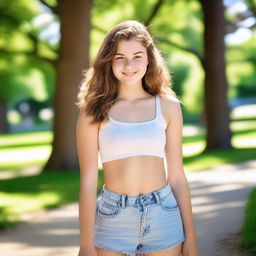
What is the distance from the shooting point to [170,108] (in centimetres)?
303

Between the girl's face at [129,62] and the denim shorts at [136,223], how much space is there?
0.54 m

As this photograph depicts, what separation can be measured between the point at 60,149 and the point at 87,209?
11.4 m

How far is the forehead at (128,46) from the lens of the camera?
3.00 m

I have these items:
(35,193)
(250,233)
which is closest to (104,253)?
(250,233)

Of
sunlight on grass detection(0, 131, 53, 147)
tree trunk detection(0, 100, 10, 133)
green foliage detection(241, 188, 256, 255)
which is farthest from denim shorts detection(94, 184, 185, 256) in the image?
tree trunk detection(0, 100, 10, 133)

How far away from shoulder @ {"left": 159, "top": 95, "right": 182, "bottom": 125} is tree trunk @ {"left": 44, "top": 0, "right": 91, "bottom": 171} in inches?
436

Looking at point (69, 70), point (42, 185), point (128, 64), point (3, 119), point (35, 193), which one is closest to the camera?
point (128, 64)

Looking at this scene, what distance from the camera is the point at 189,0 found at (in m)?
20.2

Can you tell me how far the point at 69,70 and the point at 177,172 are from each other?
1125 cm

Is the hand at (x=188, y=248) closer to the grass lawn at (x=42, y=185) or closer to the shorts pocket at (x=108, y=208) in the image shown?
the shorts pocket at (x=108, y=208)

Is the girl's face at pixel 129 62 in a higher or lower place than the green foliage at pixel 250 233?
higher

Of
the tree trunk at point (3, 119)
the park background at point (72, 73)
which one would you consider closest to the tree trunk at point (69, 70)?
the park background at point (72, 73)

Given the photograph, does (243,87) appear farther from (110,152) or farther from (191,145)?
(110,152)

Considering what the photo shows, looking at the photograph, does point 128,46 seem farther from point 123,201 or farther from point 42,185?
point 42,185
